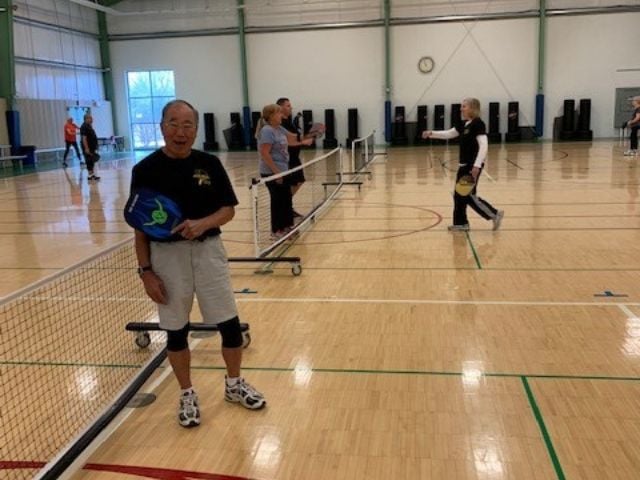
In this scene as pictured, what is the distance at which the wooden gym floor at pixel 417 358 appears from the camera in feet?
10.6

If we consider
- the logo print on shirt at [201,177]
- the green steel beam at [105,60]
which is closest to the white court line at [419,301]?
the logo print on shirt at [201,177]

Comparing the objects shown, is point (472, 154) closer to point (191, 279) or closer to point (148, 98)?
point (191, 279)

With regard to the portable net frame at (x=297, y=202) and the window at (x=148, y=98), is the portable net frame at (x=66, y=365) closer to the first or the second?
the portable net frame at (x=297, y=202)

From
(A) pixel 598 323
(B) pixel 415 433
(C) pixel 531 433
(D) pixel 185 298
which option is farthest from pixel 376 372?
(A) pixel 598 323

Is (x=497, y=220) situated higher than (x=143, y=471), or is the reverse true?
(x=497, y=220)

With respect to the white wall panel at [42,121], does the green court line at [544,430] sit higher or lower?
lower

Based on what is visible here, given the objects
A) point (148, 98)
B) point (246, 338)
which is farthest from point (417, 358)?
point (148, 98)

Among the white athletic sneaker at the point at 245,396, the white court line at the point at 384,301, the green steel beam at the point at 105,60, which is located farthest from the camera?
the green steel beam at the point at 105,60

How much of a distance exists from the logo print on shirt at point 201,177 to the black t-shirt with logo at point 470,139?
5704mm

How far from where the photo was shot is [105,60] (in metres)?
29.3

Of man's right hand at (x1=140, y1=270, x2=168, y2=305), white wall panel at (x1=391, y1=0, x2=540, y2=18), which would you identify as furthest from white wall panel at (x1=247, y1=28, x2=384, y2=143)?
man's right hand at (x1=140, y1=270, x2=168, y2=305)

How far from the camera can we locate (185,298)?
3.50 metres

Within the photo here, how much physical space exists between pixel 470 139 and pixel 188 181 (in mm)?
5826

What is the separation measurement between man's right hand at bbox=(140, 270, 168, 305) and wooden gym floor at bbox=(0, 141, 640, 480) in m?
0.80
